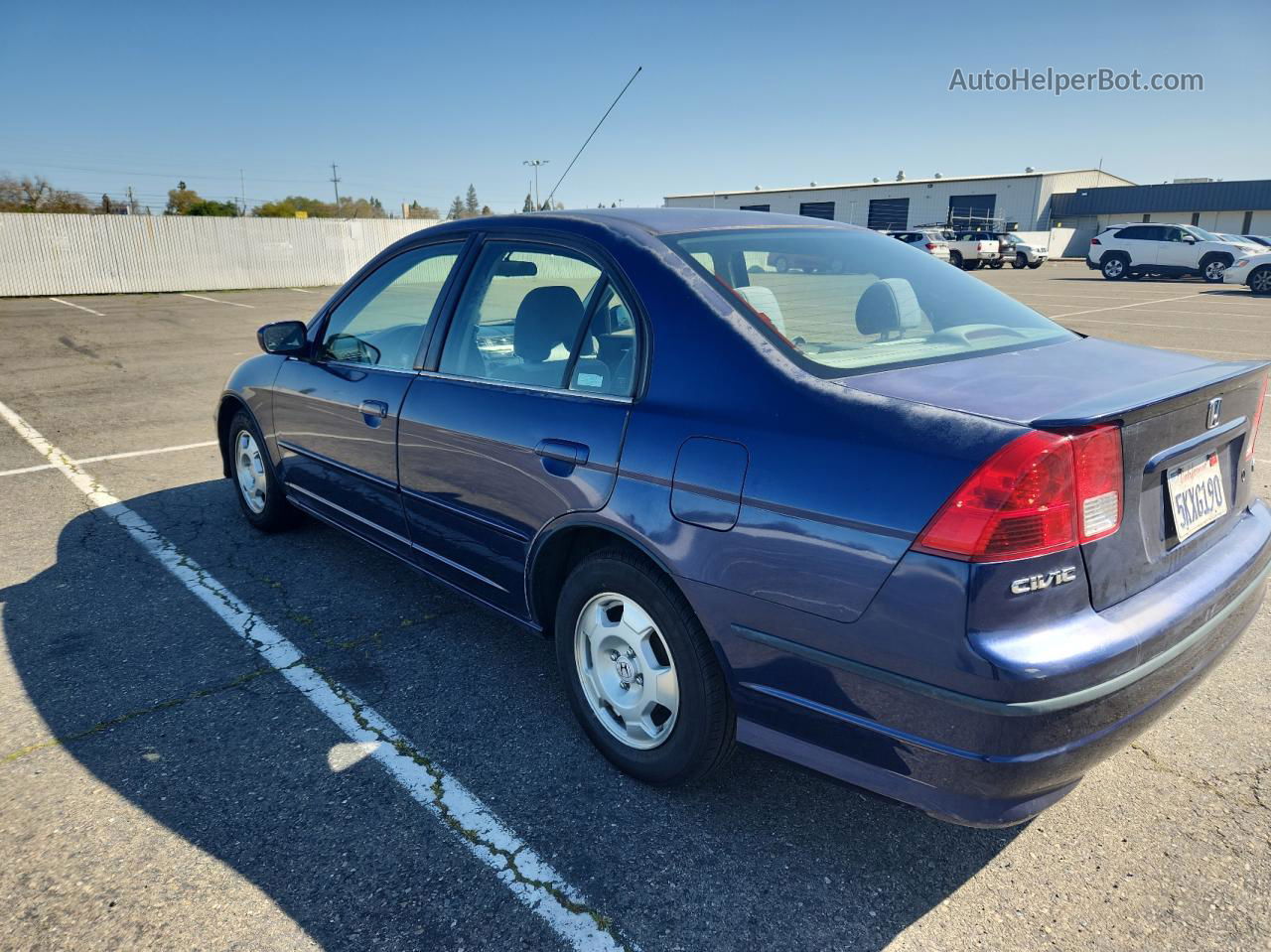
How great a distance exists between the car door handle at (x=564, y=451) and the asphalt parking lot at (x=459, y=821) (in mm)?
968

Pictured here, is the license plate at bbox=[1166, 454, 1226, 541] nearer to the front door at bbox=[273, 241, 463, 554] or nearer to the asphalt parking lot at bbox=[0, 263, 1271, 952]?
the asphalt parking lot at bbox=[0, 263, 1271, 952]

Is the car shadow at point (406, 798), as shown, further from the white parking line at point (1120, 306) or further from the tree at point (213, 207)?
the tree at point (213, 207)

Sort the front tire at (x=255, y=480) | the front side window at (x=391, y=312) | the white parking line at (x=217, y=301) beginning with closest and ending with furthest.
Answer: the front side window at (x=391, y=312), the front tire at (x=255, y=480), the white parking line at (x=217, y=301)

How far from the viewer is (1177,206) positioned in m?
56.2

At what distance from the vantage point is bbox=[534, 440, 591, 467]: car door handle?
2.55m

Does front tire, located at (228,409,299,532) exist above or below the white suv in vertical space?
below

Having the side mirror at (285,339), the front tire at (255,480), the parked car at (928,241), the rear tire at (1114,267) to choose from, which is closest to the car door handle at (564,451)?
the side mirror at (285,339)

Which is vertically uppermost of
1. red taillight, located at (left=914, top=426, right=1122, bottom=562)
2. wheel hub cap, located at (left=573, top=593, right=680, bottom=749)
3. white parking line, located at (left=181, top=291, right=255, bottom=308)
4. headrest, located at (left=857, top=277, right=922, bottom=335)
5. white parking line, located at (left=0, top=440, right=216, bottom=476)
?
white parking line, located at (left=181, top=291, right=255, bottom=308)

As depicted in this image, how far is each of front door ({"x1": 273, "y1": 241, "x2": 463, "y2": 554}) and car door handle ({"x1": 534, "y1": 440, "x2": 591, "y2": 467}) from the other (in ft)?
3.03

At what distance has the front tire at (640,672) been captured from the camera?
7.70 feet

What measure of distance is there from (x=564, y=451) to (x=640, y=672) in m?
0.69

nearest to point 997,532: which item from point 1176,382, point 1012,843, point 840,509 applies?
point 840,509

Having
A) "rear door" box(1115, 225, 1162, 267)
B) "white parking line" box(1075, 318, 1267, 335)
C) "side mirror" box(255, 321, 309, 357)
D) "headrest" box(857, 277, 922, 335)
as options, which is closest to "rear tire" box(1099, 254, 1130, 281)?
"rear door" box(1115, 225, 1162, 267)

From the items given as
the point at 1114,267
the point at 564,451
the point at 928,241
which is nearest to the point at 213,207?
the point at 928,241
